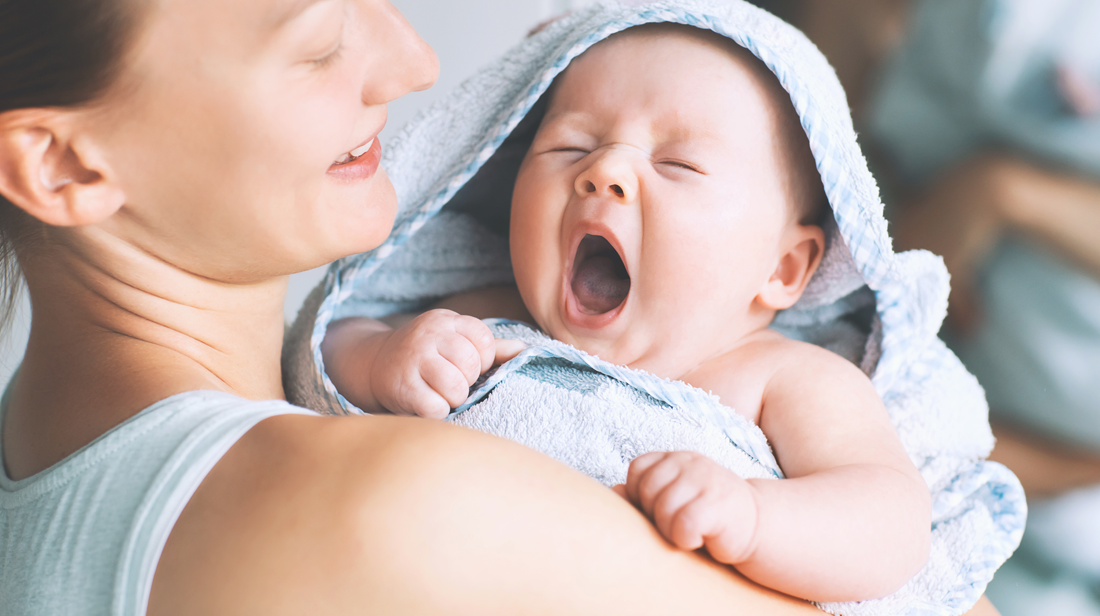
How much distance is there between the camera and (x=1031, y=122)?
1.70 m

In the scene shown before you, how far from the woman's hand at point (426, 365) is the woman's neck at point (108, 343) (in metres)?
0.15

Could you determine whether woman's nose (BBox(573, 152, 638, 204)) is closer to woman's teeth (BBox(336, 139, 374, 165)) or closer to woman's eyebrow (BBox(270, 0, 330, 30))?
woman's teeth (BBox(336, 139, 374, 165))

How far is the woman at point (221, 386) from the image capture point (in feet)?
1.85

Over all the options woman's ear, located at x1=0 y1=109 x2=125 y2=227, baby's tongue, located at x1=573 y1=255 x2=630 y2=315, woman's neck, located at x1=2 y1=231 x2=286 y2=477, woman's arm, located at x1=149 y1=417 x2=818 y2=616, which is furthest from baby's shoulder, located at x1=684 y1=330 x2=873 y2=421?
woman's ear, located at x1=0 y1=109 x2=125 y2=227

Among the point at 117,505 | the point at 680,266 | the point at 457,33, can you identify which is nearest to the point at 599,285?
the point at 680,266

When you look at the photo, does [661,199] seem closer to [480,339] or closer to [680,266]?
[680,266]

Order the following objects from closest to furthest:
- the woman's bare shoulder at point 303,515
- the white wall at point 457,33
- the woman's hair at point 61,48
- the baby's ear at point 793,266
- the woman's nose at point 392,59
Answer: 1. the woman's bare shoulder at point 303,515
2. the woman's hair at point 61,48
3. the woman's nose at point 392,59
4. the baby's ear at point 793,266
5. the white wall at point 457,33

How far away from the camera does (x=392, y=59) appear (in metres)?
0.82

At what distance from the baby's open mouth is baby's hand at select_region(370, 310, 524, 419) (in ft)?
0.42

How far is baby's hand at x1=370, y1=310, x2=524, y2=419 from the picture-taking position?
88 centimetres

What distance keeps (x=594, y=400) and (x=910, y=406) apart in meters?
0.48

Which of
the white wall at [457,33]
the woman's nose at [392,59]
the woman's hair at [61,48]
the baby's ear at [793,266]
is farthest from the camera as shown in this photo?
the white wall at [457,33]

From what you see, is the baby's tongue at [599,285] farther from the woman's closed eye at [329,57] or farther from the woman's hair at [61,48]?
the woman's hair at [61,48]

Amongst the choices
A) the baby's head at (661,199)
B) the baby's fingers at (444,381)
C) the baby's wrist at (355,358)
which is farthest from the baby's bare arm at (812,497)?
the baby's wrist at (355,358)
